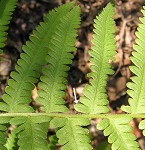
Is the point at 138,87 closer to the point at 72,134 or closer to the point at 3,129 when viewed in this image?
the point at 72,134

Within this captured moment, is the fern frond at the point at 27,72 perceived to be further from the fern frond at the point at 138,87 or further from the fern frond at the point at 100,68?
the fern frond at the point at 138,87

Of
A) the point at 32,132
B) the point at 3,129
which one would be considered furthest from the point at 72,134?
the point at 3,129

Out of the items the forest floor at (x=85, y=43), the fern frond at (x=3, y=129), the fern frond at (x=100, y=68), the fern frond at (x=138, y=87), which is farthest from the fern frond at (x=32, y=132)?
the forest floor at (x=85, y=43)

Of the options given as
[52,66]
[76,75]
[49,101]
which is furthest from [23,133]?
[76,75]

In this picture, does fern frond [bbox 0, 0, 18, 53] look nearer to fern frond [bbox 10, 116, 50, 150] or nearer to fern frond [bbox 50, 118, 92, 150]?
fern frond [bbox 10, 116, 50, 150]

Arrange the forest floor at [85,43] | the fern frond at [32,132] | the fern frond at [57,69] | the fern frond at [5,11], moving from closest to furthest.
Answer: the fern frond at [32,132] < the fern frond at [57,69] < the fern frond at [5,11] < the forest floor at [85,43]

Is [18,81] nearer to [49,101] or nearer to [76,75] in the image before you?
[49,101]
